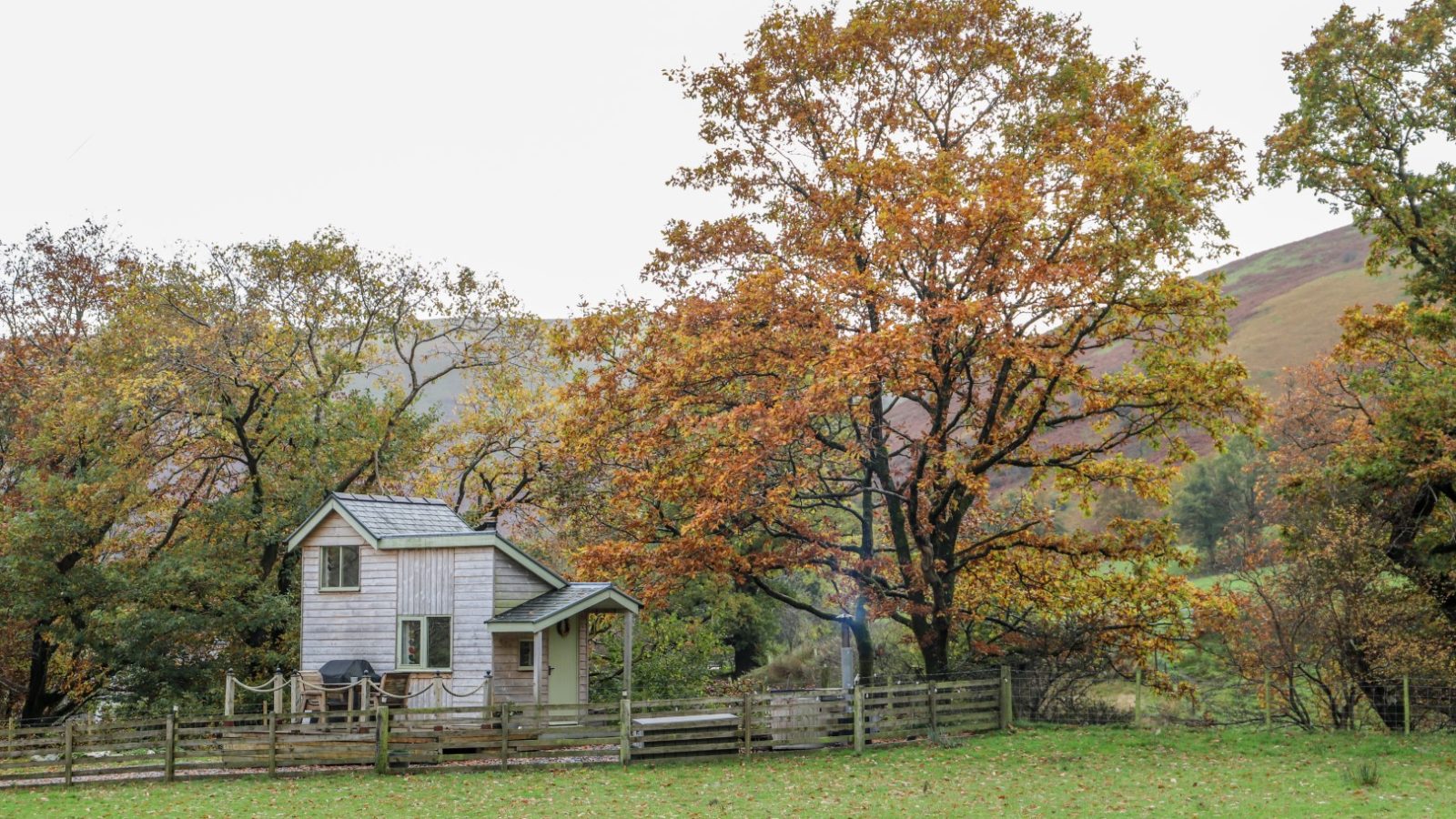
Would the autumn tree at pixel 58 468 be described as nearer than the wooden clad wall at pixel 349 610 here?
No

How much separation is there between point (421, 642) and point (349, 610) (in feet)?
6.89

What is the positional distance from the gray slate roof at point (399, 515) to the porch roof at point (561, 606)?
2230mm

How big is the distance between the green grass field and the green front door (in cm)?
424

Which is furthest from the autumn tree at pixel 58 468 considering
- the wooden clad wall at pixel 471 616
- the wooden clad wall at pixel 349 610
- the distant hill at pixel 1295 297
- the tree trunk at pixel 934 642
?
the distant hill at pixel 1295 297

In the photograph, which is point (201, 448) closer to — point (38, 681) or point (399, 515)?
point (38, 681)

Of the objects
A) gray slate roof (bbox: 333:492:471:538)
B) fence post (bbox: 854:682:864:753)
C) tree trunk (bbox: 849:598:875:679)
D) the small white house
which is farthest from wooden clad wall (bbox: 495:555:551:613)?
tree trunk (bbox: 849:598:875:679)

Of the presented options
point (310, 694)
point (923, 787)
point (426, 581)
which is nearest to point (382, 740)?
point (426, 581)

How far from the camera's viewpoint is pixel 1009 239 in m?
23.2

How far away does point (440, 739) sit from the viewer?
22.3 metres

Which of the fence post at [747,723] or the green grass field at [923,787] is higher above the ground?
the fence post at [747,723]

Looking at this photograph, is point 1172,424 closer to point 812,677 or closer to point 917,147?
point 917,147

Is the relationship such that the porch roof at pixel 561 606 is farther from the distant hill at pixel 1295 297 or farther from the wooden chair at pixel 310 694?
the distant hill at pixel 1295 297

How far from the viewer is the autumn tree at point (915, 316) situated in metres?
23.0

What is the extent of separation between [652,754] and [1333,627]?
1434cm
